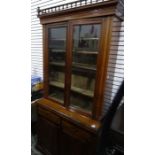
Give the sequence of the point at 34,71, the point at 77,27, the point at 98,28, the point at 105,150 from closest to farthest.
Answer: the point at 105,150 < the point at 98,28 < the point at 77,27 < the point at 34,71

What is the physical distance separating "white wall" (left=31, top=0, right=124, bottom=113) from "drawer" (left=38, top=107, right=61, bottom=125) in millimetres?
652

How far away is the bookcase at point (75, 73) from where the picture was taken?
141cm

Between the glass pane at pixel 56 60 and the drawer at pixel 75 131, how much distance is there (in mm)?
326

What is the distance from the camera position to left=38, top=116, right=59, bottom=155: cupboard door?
2014 millimetres

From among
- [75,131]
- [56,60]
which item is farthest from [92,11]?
[75,131]

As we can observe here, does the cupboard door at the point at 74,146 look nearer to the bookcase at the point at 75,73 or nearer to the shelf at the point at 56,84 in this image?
the bookcase at the point at 75,73

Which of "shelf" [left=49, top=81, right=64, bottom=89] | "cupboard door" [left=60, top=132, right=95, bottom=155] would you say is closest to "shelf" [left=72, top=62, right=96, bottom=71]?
"shelf" [left=49, top=81, right=64, bottom=89]

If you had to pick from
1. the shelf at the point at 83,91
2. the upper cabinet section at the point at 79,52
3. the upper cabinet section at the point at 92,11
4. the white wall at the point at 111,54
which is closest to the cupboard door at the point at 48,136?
the upper cabinet section at the point at 79,52

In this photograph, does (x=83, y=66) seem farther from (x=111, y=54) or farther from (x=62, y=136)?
(x=62, y=136)

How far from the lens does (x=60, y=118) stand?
73.5 inches
